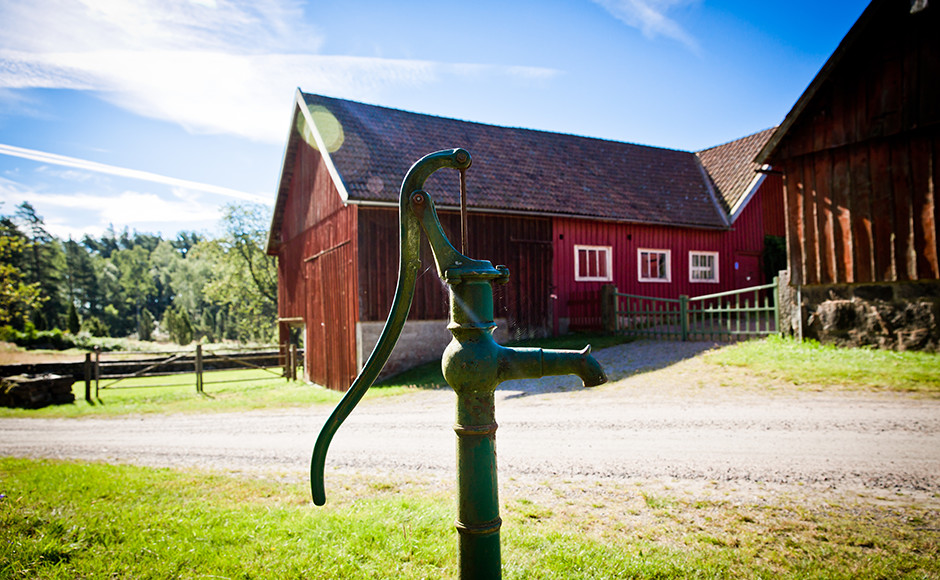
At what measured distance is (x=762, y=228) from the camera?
20750mm

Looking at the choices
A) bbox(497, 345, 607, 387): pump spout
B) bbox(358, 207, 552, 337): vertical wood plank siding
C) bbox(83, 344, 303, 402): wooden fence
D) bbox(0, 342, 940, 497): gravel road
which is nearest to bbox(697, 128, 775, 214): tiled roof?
bbox(358, 207, 552, 337): vertical wood plank siding

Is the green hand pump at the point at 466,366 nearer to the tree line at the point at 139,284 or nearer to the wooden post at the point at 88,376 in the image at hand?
the wooden post at the point at 88,376

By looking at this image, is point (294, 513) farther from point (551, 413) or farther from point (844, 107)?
point (844, 107)

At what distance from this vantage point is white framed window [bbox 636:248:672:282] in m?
18.6

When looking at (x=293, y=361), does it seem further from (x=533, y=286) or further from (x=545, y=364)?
(x=545, y=364)

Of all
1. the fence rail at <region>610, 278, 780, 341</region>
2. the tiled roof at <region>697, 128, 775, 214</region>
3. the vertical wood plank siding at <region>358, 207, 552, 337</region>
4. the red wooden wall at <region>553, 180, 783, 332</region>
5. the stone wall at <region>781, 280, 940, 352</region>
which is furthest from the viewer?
the tiled roof at <region>697, 128, 775, 214</region>

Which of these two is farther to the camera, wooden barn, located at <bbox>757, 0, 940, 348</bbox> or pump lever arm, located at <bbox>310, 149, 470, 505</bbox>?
wooden barn, located at <bbox>757, 0, 940, 348</bbox>

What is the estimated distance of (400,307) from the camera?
5.74 ft

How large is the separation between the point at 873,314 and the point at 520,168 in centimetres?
1021

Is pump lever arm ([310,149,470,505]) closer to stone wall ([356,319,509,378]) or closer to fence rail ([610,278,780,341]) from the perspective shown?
fence rail ([610,278,780,341])

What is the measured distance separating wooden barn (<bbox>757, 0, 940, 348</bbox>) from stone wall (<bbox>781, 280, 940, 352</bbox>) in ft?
0.06

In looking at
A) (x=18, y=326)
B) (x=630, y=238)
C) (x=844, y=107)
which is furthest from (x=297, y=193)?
(x=18, y=326)

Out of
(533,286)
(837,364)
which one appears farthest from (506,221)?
(837,364)

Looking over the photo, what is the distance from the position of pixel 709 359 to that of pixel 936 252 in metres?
4.12
